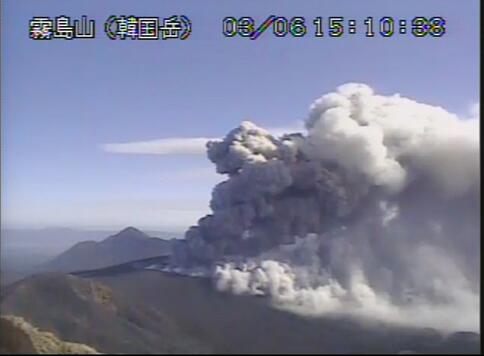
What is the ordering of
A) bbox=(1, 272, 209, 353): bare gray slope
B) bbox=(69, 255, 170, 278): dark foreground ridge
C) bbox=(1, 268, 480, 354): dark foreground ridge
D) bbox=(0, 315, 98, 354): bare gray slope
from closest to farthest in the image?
1. bbox=(0, 315, 98, 354): bare gray slope
2. bbox=(1, 272, 209, 353): bare gray slope
3. bbox=(1, 268, 480, 354): dark foreground ridge
4. bbox=(69, 255, 170, 278): dark foreground ridge

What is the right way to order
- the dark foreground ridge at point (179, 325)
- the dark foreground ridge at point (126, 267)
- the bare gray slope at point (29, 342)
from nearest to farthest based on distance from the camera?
the bare gray slope at point (29, 342), the dark foreground ridge at point (179, 325), the dark foreground ridge at point (126, 267)

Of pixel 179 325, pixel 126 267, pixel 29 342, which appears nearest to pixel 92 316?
pixel 179 325

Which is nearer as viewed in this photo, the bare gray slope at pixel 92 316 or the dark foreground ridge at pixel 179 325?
the bare gray slope at pixel 92 316

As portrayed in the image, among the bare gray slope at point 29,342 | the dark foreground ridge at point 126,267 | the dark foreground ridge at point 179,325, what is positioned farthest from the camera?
the dark foreground ridge at point 126,267

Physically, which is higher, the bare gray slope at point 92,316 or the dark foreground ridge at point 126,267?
the dark foreground ridge at point 126,267

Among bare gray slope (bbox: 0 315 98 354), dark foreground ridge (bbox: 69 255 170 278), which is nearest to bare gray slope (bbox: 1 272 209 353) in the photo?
bare gray slope (bbox: 0 315 98 354)

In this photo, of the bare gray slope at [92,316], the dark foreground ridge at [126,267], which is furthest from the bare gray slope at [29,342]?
the dark foreground ridge at [126,267]

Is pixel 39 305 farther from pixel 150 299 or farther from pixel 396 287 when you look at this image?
pixel 396 287

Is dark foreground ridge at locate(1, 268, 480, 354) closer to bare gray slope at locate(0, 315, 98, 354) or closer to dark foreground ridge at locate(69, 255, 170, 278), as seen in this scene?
bare gray slope at locate(0, 315, 98, 354)

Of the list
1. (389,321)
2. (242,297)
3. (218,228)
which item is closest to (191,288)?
(242,297)

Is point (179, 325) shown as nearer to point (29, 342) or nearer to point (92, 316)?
point (92, 316)

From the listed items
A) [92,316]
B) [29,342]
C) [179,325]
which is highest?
[92,316]

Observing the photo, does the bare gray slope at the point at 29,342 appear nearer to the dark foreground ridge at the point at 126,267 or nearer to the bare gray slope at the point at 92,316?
the bare gray slope at the point at 92,316
